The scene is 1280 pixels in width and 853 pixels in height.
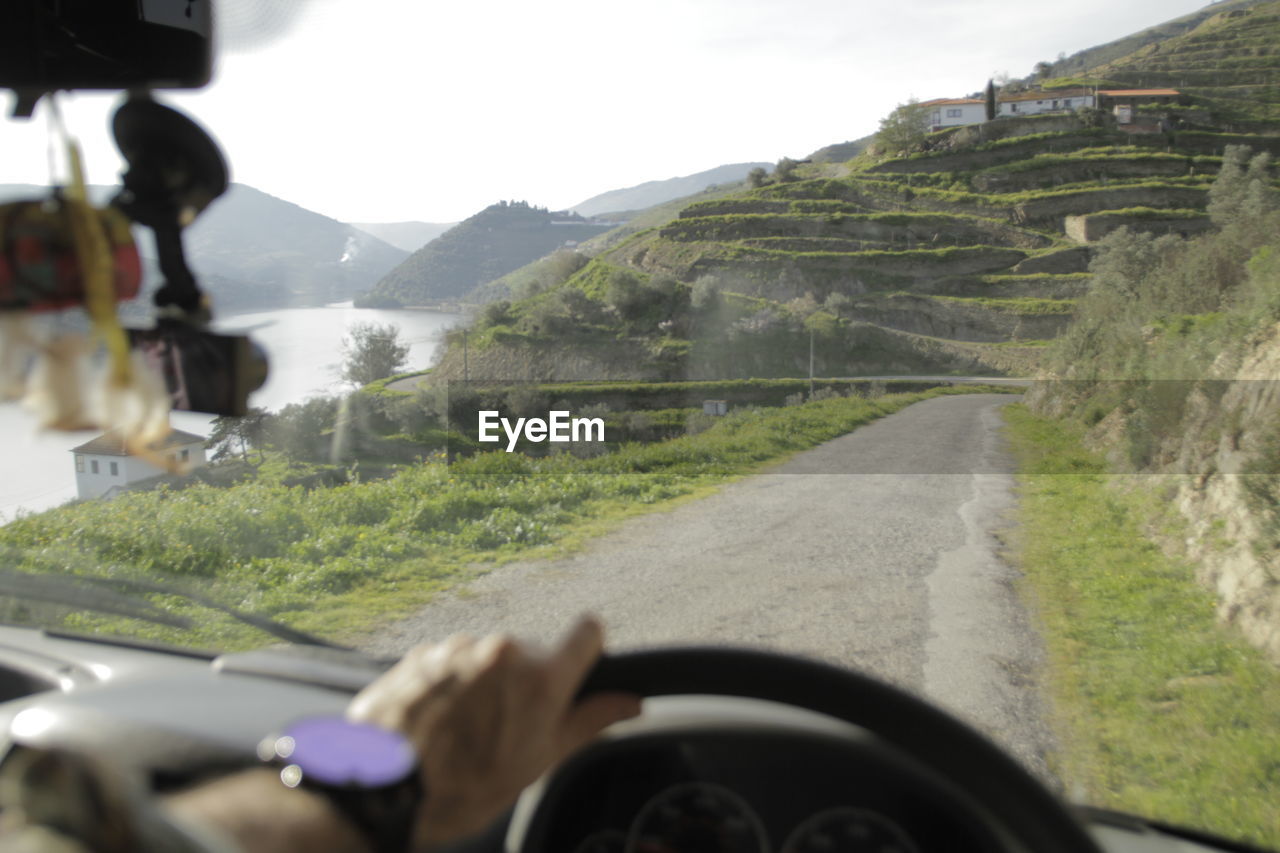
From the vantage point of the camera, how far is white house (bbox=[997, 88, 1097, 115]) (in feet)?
137

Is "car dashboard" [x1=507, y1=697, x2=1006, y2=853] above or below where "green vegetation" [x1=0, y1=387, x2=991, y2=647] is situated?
above

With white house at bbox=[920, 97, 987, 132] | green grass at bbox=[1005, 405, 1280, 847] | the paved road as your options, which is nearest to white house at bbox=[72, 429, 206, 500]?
the paved road

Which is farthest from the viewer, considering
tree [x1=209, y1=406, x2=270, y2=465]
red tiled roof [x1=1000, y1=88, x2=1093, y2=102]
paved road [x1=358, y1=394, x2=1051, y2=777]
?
red tiled roof [x1=1000, y1=88, x2=1093, y2=102]

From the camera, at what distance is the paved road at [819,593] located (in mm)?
3332

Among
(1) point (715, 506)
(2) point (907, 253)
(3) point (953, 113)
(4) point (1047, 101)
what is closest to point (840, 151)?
(3) point (953, 113)

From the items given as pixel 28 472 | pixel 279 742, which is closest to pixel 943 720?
pixel 279 742

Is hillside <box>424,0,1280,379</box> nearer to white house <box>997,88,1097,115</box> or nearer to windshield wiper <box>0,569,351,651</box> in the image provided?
white house <box>997,88,1097,115</box>

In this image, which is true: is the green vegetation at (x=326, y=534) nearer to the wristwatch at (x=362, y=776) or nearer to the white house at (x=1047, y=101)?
the wristwatch at (x=362, y=776)

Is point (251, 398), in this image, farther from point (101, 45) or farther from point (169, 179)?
point (101, 45)

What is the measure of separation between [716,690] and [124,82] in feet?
3.26

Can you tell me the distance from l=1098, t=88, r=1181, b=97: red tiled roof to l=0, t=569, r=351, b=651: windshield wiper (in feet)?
143

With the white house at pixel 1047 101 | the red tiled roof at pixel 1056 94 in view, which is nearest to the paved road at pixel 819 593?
the white house at pixel 1047 101

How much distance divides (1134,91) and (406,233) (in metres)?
45.7

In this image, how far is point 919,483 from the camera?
25.5 ft
